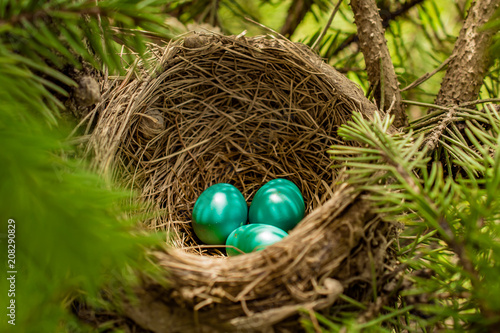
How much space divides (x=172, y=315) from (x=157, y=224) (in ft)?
1.50

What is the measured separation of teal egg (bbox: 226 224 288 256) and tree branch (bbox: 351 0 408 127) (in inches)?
17.0

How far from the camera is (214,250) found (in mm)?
1154

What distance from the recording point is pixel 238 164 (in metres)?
1.26

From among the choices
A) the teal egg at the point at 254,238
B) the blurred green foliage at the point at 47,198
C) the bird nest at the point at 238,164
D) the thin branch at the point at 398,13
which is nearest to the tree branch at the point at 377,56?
the bird nest at the point at 238,164

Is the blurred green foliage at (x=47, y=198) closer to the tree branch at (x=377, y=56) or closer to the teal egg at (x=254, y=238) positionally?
the teal egg at (x=254, y=238)

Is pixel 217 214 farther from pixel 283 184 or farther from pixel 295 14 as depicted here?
pixel 295 14

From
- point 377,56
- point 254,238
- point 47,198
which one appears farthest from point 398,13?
point 47,198

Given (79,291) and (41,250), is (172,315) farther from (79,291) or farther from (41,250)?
(41,250)

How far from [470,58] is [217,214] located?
79cm

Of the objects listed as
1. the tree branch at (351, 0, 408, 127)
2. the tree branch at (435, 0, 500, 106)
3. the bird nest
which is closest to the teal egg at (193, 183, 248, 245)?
the bird nest

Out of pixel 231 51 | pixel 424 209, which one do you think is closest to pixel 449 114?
pixel 424 209


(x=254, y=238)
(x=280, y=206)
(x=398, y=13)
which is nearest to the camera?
(x=254, y=238)

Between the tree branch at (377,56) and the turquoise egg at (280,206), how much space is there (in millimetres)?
352

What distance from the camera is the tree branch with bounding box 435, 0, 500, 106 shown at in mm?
937
